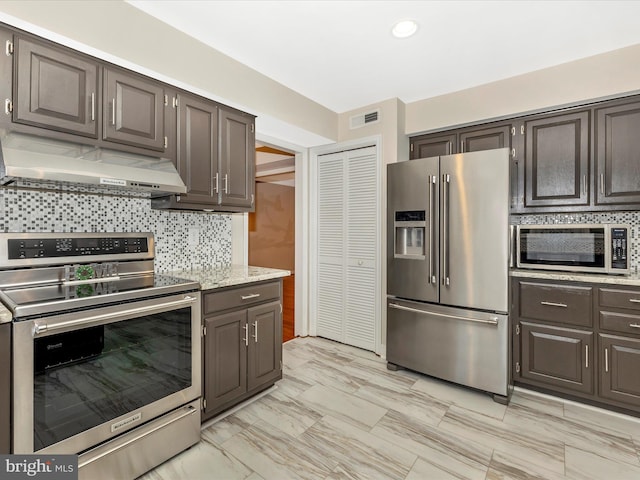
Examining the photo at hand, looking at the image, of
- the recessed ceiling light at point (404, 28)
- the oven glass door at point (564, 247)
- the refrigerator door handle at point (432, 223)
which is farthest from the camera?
the refrigerator door handle at point (432, 223)

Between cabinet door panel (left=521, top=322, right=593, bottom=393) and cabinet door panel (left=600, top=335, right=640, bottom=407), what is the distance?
78mm

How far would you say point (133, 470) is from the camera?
5.62ft

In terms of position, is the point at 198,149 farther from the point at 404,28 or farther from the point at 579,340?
the point at 579,340

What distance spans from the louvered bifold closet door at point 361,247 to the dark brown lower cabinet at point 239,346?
120 centimetres

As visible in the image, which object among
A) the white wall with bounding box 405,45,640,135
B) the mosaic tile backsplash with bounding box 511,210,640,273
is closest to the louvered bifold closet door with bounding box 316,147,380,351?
the white wall with bounding box 405,45,640,135

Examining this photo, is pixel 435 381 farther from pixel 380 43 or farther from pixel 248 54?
pixel 248 54

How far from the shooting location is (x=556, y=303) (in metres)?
2.53

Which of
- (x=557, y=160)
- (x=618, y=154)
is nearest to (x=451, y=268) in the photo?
(x=557, y=160)

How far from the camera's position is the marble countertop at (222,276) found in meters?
2.20

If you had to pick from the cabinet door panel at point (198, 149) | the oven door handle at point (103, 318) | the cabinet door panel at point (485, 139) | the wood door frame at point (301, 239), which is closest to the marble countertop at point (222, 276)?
the oven door handle at point (103, 318)

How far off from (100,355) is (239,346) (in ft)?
2.99

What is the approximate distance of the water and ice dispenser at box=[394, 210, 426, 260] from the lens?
9.39 ft

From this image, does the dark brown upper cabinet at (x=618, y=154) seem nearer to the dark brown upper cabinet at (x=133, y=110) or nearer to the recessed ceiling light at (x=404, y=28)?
the recessed ceiling light at (x=404, y=28)

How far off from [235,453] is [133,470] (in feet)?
1.76
